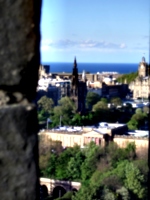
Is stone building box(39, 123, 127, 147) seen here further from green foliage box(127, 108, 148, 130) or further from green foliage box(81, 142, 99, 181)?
green foliage box(81, 142, 99, 181)

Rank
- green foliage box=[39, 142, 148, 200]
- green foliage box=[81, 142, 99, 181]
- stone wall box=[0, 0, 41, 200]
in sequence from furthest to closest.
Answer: green foliage box=[81, 142, 99, 181], green foliage box=[39, 142, 148, 200], stone wall box=[0, 0, 41, 200]

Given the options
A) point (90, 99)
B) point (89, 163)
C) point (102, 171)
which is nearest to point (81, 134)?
point (89, 163)

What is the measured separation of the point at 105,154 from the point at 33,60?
1849cm

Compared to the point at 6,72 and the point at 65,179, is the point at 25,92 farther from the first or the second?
the point at 65,179

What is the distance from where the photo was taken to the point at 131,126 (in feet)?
91.3

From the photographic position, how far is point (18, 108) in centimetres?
85

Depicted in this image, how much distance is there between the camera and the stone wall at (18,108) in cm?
84

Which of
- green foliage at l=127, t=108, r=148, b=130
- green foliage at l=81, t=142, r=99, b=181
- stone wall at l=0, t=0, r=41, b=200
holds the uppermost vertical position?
stone wall at l=0, t=0, r=41, b=200

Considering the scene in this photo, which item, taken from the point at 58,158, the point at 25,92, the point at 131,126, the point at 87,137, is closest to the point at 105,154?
the point at 58,158

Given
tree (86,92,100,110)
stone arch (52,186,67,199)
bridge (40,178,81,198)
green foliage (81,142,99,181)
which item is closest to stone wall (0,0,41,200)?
green foliage (81,142,99,181)

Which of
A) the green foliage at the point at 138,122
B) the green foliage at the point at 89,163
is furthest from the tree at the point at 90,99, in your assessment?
the green foliage at the point at 89,163

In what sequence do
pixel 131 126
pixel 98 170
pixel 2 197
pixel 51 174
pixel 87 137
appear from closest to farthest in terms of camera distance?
pixel 2 197
pixel 98 170
pixel 51 174
pixel 87 137
pixel 131 126

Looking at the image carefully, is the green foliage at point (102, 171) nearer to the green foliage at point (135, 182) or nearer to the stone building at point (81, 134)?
the green foliage at point (135, 182)

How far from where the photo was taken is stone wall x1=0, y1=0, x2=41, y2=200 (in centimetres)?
Answer: 84
